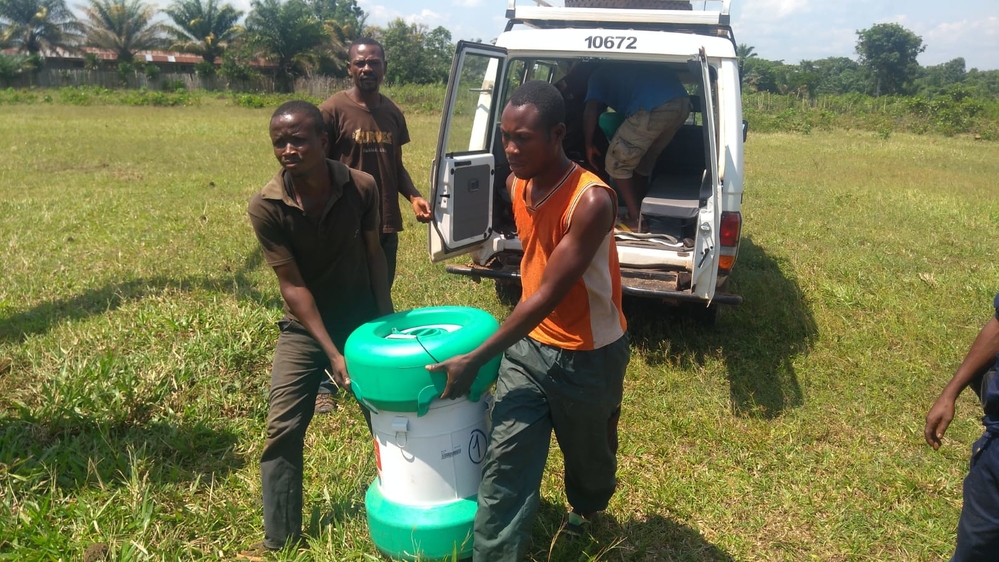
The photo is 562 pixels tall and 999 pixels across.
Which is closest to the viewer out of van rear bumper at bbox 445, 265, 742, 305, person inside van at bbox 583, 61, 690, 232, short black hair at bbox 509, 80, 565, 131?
short black hair at bbox 509, 80, 565, 131

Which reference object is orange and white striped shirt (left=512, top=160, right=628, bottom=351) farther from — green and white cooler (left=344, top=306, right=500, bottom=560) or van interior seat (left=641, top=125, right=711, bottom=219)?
van interior seat (left=641, top=125, right=711, bottom=219)

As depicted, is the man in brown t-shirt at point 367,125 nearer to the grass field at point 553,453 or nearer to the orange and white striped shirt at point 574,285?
the grass field at point 553,453

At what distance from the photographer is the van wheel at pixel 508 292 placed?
18.4ft

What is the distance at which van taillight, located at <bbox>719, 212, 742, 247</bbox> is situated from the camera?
171 inches

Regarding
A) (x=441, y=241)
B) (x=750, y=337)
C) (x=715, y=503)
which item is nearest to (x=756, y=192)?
(x=750, y=337)

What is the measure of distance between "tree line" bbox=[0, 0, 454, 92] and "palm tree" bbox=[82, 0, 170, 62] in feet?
0.20

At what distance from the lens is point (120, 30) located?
1724 inches

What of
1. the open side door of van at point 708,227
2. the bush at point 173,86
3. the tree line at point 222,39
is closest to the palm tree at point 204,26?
the tree line at point 222,39

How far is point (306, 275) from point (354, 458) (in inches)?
38.7

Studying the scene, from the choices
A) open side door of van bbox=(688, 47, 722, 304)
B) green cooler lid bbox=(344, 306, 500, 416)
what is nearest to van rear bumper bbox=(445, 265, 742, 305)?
open side door of van bbox=(688, 47, 722, 304)

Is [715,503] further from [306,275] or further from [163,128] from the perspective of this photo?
[163,128]

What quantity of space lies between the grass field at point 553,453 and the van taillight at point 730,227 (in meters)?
0.79

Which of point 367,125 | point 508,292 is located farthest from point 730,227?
point 367,125

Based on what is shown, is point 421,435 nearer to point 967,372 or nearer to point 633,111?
point 967,372
